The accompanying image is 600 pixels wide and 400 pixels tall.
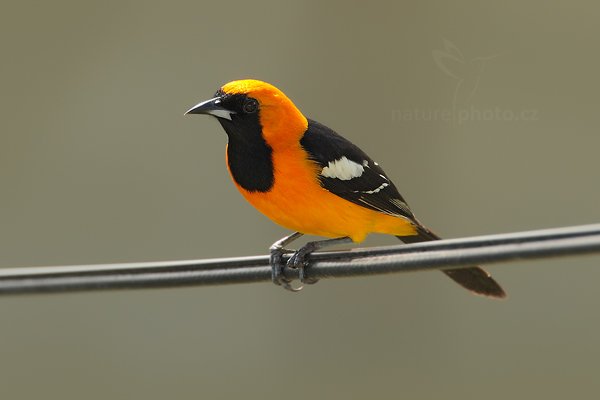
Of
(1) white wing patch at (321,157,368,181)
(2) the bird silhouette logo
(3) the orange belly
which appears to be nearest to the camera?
(3) the orange belly

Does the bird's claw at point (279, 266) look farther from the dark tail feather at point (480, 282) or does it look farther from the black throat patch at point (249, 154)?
the dark tail feather at point (480, 282)

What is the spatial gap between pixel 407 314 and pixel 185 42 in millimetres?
3069

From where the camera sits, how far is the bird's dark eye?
4656 millimetres

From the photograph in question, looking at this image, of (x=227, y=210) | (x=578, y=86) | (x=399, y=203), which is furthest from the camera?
(x=227, y=210)

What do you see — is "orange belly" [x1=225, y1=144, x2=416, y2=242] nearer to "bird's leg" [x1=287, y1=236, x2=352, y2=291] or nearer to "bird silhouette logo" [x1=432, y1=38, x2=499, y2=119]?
"bird's leg" [x1=287, y1=236, x2=352, y2=291]

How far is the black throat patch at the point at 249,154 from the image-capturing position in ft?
14.9

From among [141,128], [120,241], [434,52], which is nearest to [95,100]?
[141,128]

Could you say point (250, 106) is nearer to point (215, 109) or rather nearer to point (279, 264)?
point (215, 109)

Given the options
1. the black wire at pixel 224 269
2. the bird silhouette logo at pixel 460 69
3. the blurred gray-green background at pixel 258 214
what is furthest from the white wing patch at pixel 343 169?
the blurred gray-green background at pixel 258 214

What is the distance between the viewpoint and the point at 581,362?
327 inches

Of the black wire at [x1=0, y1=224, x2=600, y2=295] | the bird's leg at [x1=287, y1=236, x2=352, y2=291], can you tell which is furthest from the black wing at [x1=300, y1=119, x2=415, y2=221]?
the black wire at [x1=0, y1=224, x2=600, y2=295]

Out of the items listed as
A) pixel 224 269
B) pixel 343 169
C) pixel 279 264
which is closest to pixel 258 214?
pixel 343 169

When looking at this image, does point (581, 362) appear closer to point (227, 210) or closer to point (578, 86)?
point (578, 86)

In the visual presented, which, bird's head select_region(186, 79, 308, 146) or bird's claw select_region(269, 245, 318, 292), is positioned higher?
bird's head select_region(186, 79, 308, 146)
